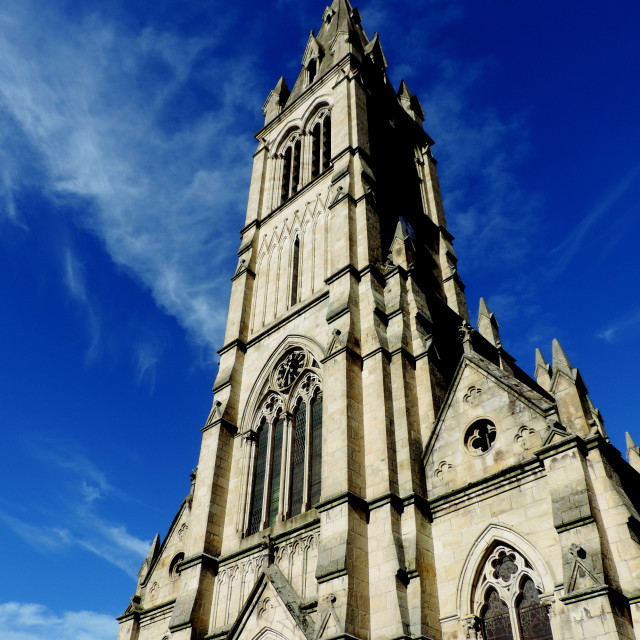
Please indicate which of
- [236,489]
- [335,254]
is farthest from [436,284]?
[236,489]

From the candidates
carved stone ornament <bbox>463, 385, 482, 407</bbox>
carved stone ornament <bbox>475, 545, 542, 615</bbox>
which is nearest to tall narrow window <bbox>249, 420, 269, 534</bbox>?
carved stone ornament <bbox>463, 385, 482, 407</bbox>

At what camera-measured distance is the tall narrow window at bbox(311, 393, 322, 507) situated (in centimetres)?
1800

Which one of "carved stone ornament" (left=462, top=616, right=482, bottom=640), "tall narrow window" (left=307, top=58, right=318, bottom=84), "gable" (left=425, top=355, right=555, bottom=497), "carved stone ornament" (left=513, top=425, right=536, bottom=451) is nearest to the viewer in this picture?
"carved stone ornament" (left=462, top=616, right=482, bottom=640)

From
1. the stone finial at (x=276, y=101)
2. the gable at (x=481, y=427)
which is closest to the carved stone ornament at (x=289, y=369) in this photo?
the gable at (x=481, y=427)

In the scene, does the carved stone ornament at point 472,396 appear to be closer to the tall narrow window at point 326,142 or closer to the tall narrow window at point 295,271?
the tall narrow window at point 295,271

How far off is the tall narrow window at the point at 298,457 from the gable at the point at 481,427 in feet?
13.9

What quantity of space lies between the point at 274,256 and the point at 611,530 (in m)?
17.4

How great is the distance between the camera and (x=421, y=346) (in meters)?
18.7

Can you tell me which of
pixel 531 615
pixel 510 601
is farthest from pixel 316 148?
pixel 531 615

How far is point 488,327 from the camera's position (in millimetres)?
26172

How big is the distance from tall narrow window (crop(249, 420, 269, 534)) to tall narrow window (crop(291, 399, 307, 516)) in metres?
1.18

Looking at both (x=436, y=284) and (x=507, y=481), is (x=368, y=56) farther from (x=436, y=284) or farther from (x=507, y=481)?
(x=507, y=481)

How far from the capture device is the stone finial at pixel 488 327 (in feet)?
84.3

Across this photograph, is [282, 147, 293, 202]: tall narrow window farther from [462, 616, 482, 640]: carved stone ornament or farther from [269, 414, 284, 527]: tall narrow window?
[462, 616, 482, 640]: carved stone ornament
